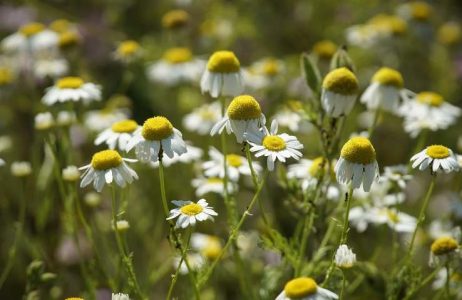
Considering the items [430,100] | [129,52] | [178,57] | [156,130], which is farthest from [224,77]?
[178,57]

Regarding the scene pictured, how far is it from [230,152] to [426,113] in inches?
51.9

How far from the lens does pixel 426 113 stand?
10.9ft

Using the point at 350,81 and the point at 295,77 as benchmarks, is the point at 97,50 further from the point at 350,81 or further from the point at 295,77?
the point at 350,81

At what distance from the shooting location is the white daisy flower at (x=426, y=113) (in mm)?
3215

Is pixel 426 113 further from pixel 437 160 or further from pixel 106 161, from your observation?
pixel 106 161

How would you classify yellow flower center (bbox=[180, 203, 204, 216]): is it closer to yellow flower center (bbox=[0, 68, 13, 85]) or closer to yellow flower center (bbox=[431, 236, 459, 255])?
yellow flower center (bbox=[431, 236, 459, 255])

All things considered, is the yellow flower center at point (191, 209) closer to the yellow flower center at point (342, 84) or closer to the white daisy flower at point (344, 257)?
the white daisy flower at point (344, 257)

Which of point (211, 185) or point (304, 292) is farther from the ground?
point (304, 292)

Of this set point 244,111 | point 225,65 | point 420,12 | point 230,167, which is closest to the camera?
point 244,111

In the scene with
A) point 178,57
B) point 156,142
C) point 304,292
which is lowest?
point 178,57

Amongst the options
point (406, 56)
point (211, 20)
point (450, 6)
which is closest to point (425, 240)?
point (406, 56)

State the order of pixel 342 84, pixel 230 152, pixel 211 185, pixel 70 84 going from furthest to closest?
pixel 230 152 < pixel 70 84 < pixel 211 185 < pixel 342 84

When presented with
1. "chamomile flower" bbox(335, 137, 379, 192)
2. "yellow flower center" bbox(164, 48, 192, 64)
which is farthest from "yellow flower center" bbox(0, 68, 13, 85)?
"chamomile flower" bbox(335, 137, 379, 192)

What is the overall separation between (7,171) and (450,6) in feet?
13.9
